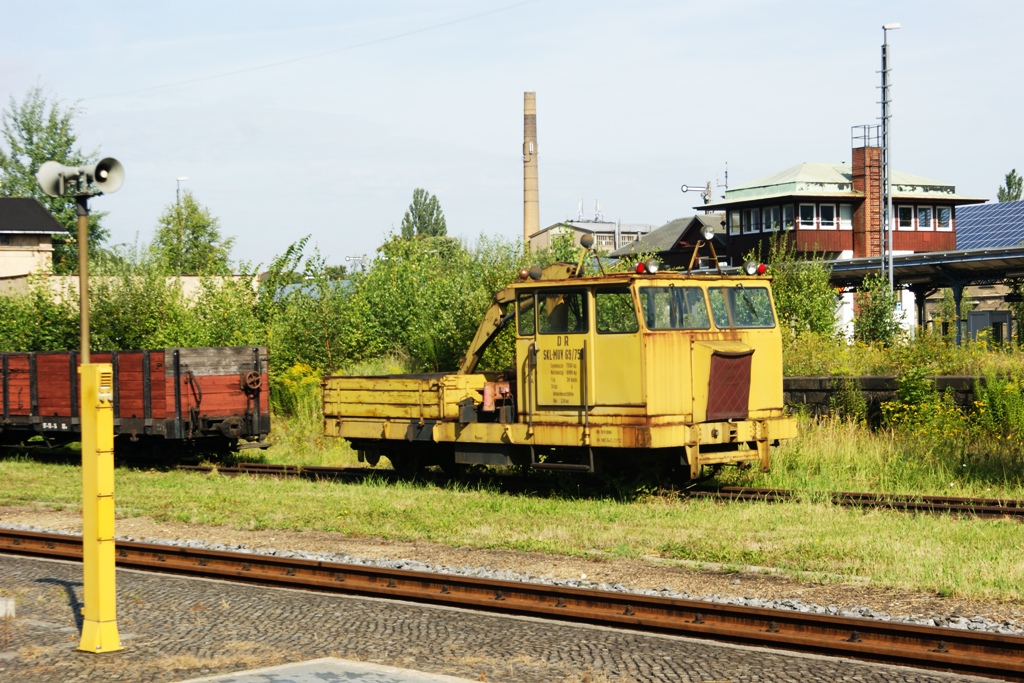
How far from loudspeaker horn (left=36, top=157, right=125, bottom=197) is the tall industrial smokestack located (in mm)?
37711

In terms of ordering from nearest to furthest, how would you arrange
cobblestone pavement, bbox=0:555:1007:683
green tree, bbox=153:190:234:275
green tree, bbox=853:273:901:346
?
cobblestone pavement, bbox=0:555:1007:683
green tree, bbox=853:273:901:346
green tree, bbox=153:190:234:275

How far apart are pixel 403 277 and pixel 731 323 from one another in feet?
55.1

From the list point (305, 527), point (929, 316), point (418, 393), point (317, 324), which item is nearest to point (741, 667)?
point (305, 527)

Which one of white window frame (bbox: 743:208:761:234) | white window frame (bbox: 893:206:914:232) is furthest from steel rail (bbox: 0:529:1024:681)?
white window frame (bbox: 893:206:914:232)

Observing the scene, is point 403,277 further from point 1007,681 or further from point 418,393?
point 1007,681

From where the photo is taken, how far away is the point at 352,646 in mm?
7910

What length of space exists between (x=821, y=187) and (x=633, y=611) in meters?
57.1

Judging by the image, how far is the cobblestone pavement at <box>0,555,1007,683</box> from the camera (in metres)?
7.14

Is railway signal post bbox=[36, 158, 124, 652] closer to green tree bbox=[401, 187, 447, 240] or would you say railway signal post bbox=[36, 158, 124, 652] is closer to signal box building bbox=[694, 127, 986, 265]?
signal box building bbox=[694, 127, 986, 265]

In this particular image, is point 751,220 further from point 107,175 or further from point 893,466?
point 107,175

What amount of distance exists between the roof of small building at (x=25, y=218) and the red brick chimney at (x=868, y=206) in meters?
43.6

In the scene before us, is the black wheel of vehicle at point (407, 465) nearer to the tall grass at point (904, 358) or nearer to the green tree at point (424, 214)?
the tall grass at point (904, 358)

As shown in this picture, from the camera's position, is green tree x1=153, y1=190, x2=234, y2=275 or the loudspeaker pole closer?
the loudspeaker pole

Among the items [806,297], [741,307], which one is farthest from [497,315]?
[806,297]
